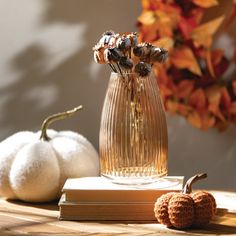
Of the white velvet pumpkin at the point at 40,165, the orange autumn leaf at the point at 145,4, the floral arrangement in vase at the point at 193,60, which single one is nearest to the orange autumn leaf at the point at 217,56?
the floral arrangement in vase at the point at 193,60

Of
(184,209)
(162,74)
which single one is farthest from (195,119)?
(184,209)

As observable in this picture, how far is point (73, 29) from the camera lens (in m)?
1.87

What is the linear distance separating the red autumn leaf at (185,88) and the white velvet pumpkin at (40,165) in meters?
0.42

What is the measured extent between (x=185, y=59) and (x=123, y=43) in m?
0.55

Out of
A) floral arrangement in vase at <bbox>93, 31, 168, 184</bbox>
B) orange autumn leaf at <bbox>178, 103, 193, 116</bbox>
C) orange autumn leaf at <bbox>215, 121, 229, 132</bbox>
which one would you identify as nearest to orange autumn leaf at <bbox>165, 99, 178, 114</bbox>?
orange autumn leaf at <bbox>178, 103, 193, 116</bbox>

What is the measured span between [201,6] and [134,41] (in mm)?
546

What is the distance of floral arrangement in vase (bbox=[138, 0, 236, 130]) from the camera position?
176 centimetres

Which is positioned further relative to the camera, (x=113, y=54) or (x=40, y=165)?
(x=40, y=165)

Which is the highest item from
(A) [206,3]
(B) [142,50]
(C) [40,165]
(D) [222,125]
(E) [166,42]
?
(A) [206,3]

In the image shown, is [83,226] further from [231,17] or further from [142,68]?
[231,17]

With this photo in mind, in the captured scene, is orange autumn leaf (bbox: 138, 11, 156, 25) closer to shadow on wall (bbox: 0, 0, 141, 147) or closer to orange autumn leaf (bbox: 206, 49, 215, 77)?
shadow on wall (bbox: 0, 0, 141, 147)

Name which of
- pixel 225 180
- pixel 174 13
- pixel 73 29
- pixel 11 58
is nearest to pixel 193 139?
pixel 225 180

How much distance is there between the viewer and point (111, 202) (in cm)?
125

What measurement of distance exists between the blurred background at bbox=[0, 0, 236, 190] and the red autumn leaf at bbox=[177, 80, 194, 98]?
0.26 feet
